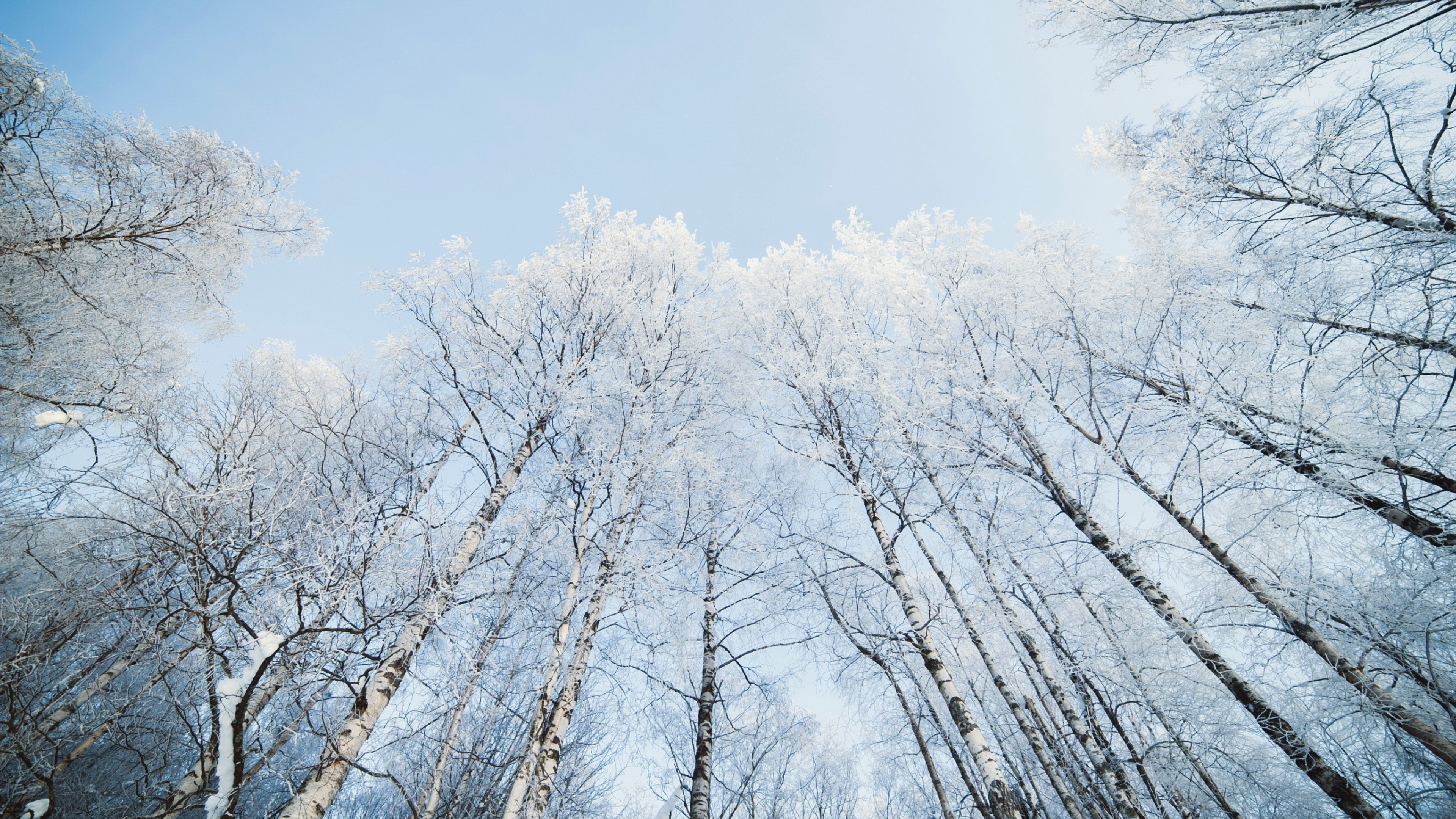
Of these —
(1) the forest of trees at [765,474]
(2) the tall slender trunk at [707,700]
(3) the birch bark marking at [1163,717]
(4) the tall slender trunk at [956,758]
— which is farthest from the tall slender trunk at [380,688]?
(3) the birch bark marking at [1163,717]

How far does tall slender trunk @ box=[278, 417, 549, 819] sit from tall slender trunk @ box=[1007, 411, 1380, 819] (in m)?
6.42

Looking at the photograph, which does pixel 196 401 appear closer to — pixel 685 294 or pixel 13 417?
pixel 13 417

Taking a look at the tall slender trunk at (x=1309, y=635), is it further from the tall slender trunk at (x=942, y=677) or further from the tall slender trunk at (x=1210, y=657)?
the tall slender trunk at (x=942, y=677)

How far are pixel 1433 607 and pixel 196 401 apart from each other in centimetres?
1335

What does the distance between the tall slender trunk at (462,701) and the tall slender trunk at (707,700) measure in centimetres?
226

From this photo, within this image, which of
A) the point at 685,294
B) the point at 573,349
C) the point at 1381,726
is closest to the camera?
the point at 1381,726

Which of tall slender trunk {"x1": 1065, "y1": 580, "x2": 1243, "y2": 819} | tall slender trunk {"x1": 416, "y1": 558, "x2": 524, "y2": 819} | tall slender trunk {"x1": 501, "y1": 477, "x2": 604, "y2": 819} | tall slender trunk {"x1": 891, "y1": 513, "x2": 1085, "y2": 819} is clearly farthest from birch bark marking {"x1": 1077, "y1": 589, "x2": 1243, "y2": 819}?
tall slender trunk {"x1": 416, "y1": 558, "x2": 524, "y2": 819}

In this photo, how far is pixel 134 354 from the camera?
7566 mm

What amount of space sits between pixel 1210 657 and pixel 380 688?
23.9 feet

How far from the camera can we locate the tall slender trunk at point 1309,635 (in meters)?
3.71

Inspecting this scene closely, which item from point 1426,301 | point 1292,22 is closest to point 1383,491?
point 1426,301

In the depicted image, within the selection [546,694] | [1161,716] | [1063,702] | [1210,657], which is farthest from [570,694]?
[1210,657]

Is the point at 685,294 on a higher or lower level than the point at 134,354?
higher

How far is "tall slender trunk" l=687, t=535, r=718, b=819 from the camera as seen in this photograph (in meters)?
4.96
